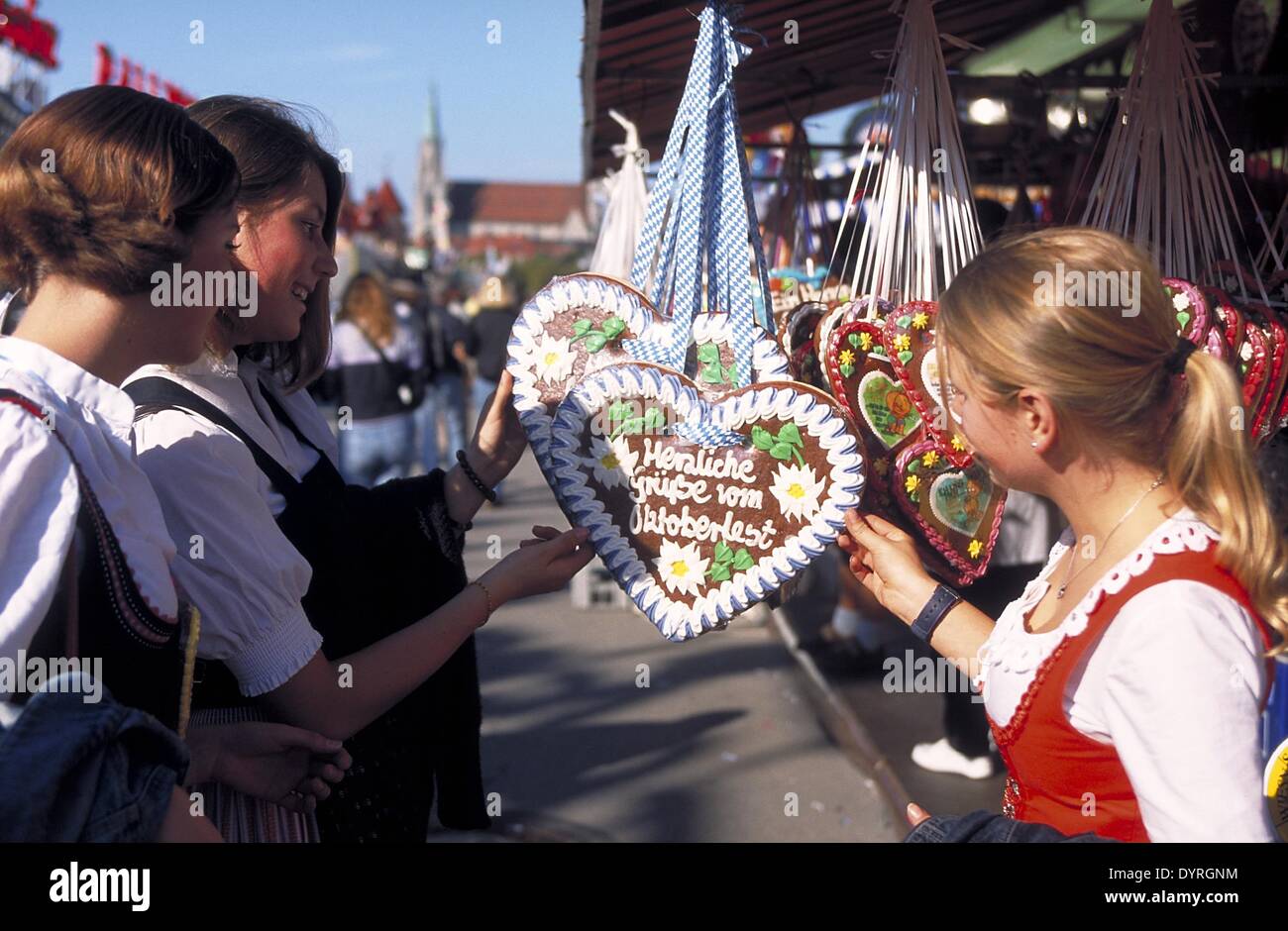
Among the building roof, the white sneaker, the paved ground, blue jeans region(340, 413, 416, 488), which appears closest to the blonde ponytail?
the paved ground

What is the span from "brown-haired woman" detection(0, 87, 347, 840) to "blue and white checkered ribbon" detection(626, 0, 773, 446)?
2.06 ft

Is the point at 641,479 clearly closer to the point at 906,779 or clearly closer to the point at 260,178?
the point at 260,178

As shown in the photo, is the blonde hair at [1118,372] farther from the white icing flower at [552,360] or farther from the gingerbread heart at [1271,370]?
the white icing flower at [552,360]

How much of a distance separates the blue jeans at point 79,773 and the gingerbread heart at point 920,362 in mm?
1087

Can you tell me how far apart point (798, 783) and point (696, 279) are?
285cm

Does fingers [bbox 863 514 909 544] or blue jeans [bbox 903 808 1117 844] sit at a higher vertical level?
fingers [bbox 863 514 909 544]

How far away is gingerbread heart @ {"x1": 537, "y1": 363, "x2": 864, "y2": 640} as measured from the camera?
Result: 5.04 ft

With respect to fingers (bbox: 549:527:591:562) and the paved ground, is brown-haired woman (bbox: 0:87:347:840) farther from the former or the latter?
the paved ground

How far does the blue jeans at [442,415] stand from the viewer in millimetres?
7980

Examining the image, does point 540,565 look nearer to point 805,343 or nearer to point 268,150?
point 805,343

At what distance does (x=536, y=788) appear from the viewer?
3982 mm

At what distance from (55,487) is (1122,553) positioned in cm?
107

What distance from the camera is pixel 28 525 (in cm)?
97
